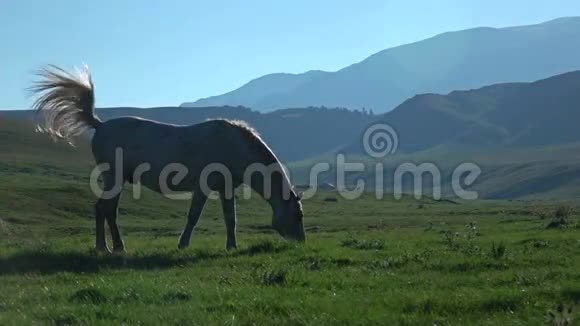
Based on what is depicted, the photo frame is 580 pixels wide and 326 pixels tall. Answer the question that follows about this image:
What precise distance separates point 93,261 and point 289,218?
4972mm

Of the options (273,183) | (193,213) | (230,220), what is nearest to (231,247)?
(230,220)

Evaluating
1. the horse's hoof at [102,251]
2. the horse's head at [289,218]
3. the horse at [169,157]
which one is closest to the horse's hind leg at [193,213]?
the horse at [169,157]

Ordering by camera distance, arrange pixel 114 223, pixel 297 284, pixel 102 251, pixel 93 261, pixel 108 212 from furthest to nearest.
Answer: pixel 108 212
pixel 114 223
pixel 102 251
pixel 93 261
pixel 297 284

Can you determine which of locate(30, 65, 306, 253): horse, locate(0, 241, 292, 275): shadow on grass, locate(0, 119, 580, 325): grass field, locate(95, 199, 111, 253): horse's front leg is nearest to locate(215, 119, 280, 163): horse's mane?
locate(30, 65, 306, 253): horse

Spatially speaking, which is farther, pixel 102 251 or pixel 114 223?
pixel 114 223

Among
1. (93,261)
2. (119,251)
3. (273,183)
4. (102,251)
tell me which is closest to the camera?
(93,261)

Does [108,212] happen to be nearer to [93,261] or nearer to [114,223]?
[114,223]

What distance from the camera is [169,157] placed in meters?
16.9

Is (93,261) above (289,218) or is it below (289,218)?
below

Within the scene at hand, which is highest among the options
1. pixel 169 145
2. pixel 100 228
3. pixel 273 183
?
pixel 169 145

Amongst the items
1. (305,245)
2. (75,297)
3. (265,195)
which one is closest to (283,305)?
(75,297)

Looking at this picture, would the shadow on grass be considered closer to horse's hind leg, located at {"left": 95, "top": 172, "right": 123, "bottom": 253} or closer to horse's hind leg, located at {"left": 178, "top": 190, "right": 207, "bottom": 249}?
horse's hind leg, located at {"left": 178, "top": 190, "right": 207, "bottom": 249}

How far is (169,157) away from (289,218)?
3.10 metres

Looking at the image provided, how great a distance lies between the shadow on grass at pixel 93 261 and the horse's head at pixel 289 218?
189cm
